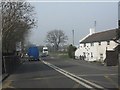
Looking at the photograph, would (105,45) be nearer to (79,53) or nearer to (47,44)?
(79,53)

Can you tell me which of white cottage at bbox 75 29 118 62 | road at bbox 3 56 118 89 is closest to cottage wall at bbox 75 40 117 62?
white cottage at bbox 75 29 118 62

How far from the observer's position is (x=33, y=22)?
4350 centimetres

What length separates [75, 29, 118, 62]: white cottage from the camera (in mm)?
73744

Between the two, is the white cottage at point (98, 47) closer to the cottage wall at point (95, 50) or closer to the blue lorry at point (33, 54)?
the cottage wall at point (95, 50)

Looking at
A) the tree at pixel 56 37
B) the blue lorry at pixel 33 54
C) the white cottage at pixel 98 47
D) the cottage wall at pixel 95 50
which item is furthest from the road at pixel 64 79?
the tree at pixel 56 37

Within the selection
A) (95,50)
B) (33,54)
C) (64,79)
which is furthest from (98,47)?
(64,79)

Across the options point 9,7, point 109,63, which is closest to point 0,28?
point 9,7

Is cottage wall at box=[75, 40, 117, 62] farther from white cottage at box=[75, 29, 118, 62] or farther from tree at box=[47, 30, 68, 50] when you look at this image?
tree at box=[47, 30, 68, 50]

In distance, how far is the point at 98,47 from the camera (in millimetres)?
79188

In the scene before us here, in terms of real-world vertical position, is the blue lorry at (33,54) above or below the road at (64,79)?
above

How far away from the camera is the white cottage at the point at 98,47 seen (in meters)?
73.7

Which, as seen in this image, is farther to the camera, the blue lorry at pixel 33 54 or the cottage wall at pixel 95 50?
the blue lorry at pixel 33 54

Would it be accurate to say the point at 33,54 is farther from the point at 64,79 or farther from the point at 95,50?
the point at 64,79

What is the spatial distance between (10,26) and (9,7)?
2.99 m
